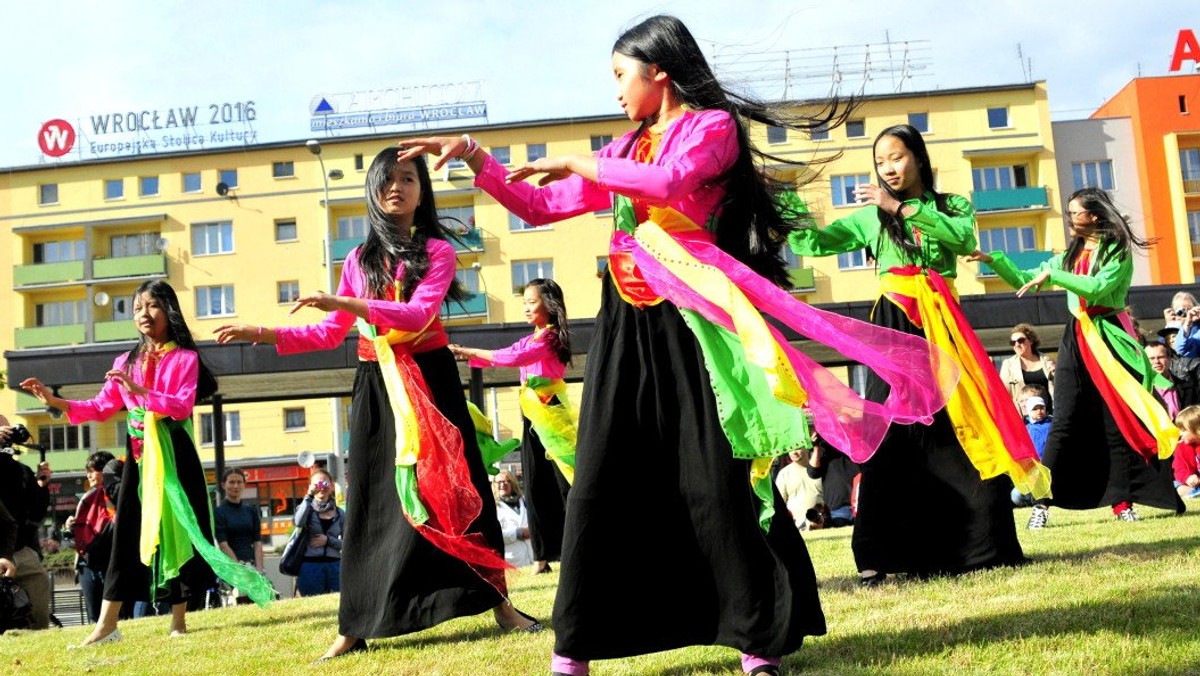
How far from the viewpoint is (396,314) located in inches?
202

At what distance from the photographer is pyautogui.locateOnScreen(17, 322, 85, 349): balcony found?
171 feet

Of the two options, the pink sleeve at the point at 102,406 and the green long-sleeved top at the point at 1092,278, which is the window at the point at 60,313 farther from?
the green long-sleeved top at the point at 1092,278

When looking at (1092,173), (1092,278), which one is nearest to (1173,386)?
(1092,278)

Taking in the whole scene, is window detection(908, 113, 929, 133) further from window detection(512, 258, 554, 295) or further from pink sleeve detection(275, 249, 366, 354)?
pink sleeve detection(275, 249, 366, 354)

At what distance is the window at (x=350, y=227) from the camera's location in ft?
170

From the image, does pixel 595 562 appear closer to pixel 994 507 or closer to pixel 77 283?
pixel 994 507

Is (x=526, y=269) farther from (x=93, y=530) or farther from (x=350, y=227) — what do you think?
(x=93, y=530)

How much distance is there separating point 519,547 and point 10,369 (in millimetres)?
8160

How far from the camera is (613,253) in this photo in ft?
13.5

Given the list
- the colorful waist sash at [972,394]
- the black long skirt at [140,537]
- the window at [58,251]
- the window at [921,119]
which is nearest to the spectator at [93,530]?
the black long skirt at [140,537]

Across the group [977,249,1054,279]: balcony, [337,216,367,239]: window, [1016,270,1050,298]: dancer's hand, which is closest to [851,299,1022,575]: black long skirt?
[1016,270,1050,298]: dancer's hand

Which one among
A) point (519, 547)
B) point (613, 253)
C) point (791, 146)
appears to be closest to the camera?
point (613, 253)

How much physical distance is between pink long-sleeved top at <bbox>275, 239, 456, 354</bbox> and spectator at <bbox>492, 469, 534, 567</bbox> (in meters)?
6.15

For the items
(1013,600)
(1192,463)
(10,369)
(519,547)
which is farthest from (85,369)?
(1013,600)
